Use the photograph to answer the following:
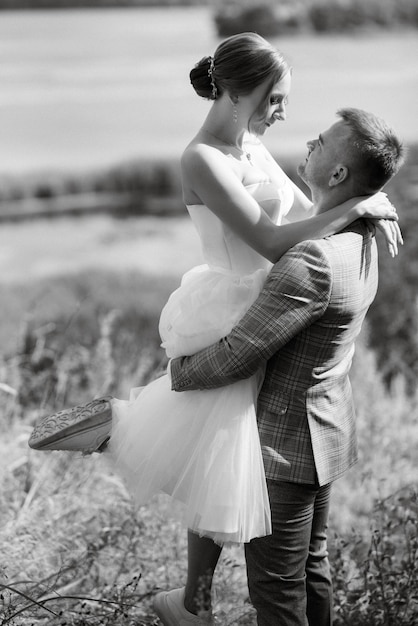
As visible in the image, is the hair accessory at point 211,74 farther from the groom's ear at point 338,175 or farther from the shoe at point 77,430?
the shoe at point 77,430

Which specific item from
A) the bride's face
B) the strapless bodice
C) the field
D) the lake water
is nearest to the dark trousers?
the strapless bodice

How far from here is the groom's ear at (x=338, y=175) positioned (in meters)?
2.17

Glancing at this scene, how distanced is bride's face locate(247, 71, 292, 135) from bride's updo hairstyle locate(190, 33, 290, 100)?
2 cm

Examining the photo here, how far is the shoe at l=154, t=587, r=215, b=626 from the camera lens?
242 cm

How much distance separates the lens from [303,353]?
2219 mm

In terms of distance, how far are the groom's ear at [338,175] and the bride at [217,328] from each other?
74mm

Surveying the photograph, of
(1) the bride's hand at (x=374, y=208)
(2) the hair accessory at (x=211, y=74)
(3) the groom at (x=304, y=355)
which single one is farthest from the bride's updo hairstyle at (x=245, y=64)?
(1) the bride's hand at (x=374, y=208)

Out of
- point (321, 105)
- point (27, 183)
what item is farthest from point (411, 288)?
point (27, 183)

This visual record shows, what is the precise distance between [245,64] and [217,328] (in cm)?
70

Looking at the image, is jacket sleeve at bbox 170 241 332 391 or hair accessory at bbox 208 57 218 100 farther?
hair accessory at bbox 208 57 218 100

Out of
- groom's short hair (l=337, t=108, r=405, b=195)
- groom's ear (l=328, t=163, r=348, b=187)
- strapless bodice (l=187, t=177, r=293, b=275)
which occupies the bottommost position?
strapless bodice (l=187, t=177, r=293, b=275)

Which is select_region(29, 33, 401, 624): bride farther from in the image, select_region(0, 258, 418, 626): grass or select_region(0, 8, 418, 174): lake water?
select_region(0, 8, 418, 174): lake water

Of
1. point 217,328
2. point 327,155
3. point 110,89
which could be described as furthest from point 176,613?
point 110,89

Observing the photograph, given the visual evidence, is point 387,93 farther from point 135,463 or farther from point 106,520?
point 135,463
